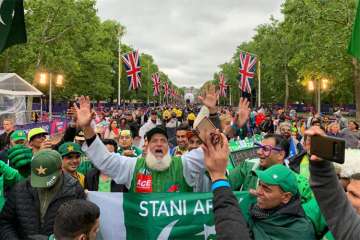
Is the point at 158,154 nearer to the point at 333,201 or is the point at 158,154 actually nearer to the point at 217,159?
the point at 217,159

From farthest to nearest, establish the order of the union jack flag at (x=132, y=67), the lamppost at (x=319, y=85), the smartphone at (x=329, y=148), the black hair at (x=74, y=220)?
the lamppost at (x=319, y=85), the union jack flag at (x=132, y=67), the black hair at (x=74, y=220), the smartphone at (x=329, y=148)

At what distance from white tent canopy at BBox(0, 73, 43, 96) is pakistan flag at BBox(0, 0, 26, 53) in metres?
21.5

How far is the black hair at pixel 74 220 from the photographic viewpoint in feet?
7.93

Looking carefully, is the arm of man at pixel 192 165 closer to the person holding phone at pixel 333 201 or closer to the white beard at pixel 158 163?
the white beard at pixel 158 163

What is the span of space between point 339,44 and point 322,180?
25212 mm

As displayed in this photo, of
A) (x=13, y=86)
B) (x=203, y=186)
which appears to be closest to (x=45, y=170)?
(x=203, y=186)

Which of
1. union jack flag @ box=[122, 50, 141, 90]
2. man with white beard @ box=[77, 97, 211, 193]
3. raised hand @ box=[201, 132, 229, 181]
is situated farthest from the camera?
union jack flag @ box=[122, 50, 141, 90]

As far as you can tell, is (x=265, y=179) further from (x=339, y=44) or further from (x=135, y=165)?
(x=339, y=44)

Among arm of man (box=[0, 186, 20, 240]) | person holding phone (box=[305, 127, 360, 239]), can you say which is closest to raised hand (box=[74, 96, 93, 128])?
arm of man (box=[0, 186, 20, 240])

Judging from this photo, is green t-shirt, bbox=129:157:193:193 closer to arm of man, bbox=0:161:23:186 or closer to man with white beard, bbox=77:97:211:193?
man with white beard, bbox=77:97:211:193

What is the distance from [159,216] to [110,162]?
73 centimetres

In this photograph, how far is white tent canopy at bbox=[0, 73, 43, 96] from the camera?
86.8 ft

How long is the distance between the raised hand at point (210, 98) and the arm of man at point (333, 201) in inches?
113

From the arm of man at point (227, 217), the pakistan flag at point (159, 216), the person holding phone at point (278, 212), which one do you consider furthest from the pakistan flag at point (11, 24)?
the arm of man at point (227, 217)
